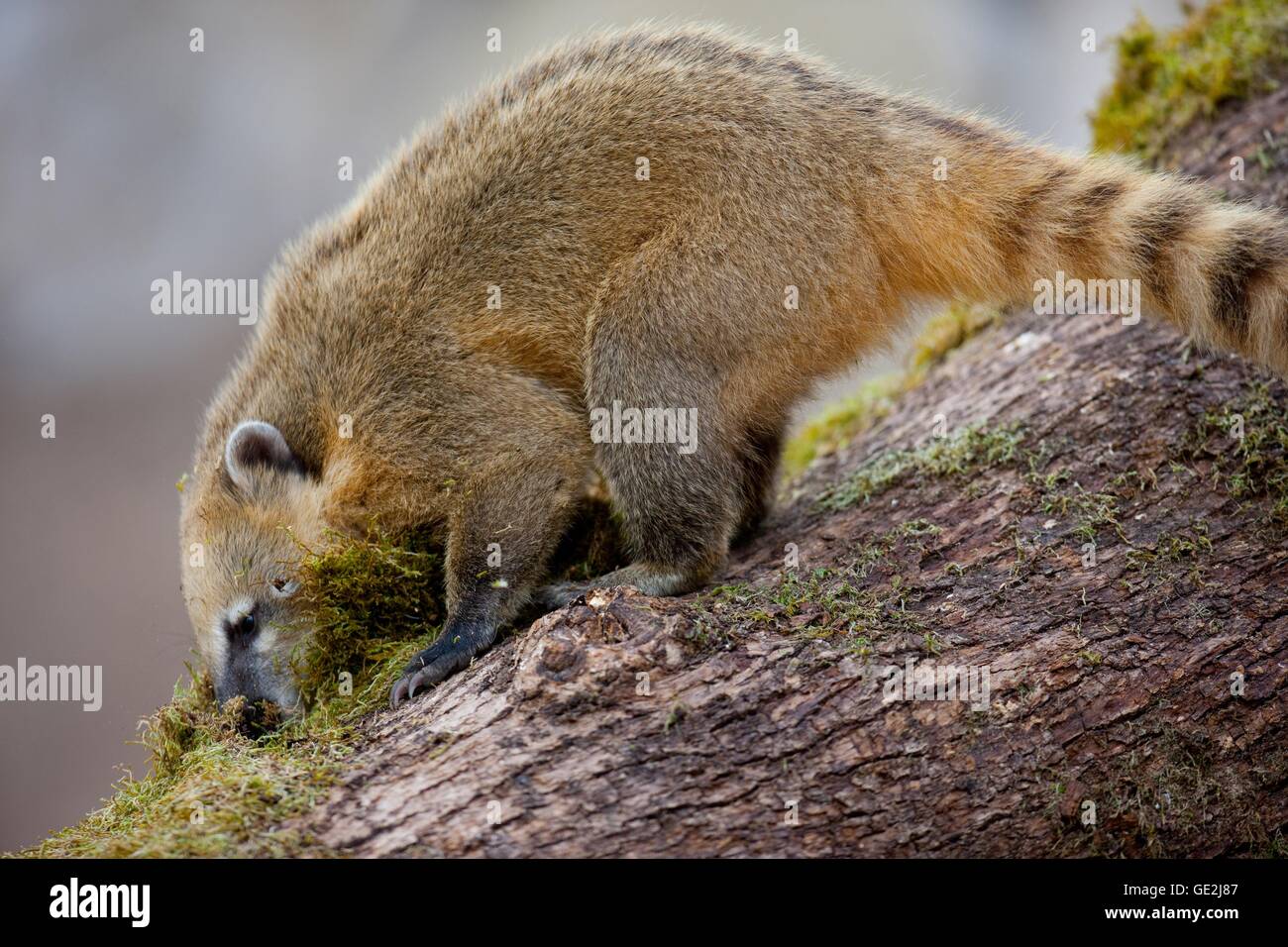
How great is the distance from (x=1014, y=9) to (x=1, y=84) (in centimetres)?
1570

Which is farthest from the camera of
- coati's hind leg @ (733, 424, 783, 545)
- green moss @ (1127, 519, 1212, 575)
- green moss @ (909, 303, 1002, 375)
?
green moss @ (909, 303, 1002, 375)

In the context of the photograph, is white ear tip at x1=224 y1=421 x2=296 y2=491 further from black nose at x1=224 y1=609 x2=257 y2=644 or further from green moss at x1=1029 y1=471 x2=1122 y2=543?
green moss at x1=1029 y1=471 x2=1122 y2=543

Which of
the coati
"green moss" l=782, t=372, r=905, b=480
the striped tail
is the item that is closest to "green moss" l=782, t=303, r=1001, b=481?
"green moss" l=782, t=372, r=905, b=480

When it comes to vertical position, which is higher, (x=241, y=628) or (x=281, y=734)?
(x=241, y=628)

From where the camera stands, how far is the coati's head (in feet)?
18.7

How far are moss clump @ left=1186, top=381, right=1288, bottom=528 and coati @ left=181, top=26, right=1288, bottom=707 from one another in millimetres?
597

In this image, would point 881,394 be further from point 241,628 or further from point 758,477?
point 241,628

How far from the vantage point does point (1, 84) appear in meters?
13.1

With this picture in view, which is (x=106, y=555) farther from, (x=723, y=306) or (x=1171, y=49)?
(x=1171, y=49)

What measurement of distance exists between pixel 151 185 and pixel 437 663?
11603 millimetres

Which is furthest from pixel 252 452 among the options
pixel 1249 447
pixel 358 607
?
pixel 1249 447

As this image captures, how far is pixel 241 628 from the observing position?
579 centimetres

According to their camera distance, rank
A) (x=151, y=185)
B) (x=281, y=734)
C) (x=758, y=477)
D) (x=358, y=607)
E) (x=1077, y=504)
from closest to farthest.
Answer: (x=281, y=734) < (x=1077, y=504) < (x=358, y=607) < (x=758, y=477) < (x=151, y=185)

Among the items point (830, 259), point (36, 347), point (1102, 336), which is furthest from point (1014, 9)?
point (36, 347)
